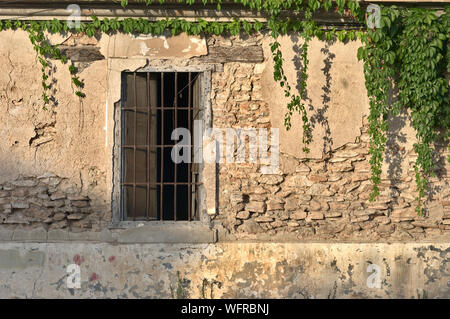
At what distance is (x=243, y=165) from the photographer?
18.7 ft

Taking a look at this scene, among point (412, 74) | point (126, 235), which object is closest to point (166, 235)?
point (126, 235)

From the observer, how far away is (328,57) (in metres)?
5.72

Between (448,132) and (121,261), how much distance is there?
3.72 metres

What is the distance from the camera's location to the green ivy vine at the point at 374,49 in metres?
5.50

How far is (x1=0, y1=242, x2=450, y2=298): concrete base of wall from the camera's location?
17.9 ft

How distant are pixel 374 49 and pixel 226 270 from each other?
9.04ft

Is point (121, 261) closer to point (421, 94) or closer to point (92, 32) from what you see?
point (92, 32)

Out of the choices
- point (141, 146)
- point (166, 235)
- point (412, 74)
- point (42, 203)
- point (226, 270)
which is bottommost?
point (226, 270)

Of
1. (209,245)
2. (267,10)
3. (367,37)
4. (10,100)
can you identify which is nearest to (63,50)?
(10,100)

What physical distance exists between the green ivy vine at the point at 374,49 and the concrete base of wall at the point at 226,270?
69 centimetres

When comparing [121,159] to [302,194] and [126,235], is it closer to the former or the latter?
[126,235]

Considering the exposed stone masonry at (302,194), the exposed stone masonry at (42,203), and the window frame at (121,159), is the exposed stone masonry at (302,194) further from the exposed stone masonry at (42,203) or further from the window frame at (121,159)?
the exposed stone masonry at (42,203)

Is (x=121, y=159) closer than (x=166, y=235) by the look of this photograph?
No

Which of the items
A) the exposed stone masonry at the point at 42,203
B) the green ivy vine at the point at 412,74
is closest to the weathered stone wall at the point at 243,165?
the exposed stone masonry at the point at 42,203
